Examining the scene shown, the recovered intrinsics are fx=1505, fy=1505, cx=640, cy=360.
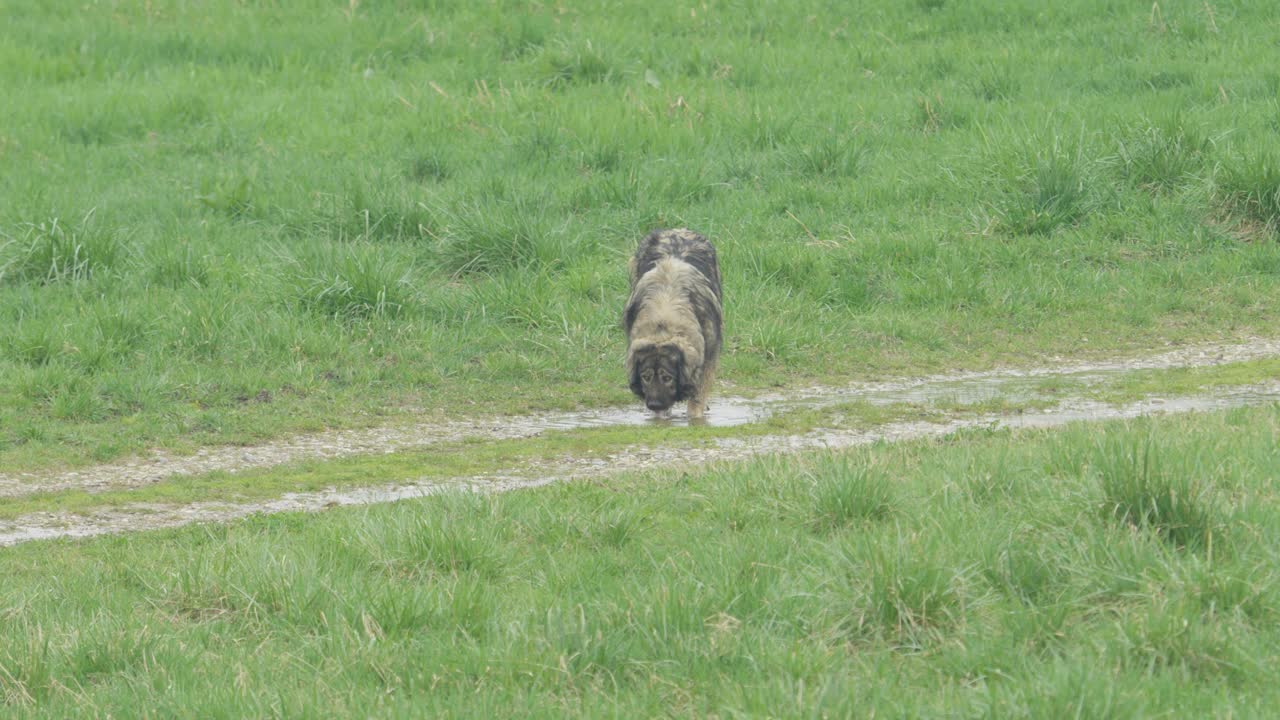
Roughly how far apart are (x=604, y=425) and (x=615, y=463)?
1.15 metres

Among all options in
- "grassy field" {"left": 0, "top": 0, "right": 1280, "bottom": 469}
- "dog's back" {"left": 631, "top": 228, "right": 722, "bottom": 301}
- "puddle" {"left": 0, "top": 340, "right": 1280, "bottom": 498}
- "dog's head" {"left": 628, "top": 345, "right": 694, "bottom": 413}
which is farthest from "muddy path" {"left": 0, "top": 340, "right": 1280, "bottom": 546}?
"dog's back" {"left": 631, "top": 228, "right": 722, "bottom": 301}

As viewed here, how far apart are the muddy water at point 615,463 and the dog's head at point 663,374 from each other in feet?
0.90

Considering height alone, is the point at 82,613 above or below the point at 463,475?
above

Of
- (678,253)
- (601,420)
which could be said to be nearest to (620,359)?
(678,253)

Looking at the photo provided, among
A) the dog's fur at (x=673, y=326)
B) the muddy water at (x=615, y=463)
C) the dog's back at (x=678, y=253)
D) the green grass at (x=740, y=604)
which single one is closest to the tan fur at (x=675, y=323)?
the dog's fur at (x=673, y=326)

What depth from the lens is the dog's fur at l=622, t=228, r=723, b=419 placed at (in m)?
9.09

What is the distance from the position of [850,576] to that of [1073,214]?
337 inches

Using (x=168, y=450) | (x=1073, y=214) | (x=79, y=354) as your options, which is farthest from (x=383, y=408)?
(x=1073, y=214)

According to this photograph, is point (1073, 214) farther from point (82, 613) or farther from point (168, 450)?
point (82, 613)

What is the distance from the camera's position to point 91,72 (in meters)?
16.0

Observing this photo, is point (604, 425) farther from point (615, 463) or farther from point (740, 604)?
point (740, 604)

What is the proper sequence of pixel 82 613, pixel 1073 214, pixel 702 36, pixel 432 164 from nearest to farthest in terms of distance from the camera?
1. pixel 82 613
2. pixel 1073 214
3. pixel 432 164
4. pixel 702 36

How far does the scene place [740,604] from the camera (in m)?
4.72

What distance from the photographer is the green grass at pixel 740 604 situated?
409 centimetres
